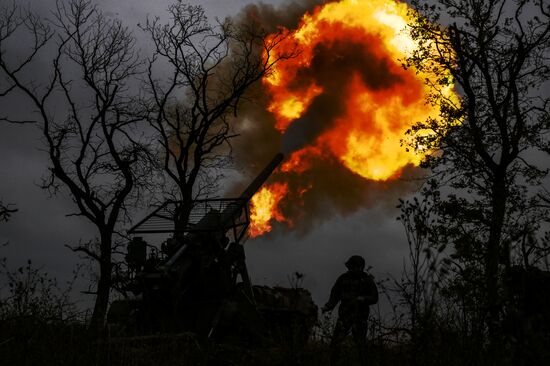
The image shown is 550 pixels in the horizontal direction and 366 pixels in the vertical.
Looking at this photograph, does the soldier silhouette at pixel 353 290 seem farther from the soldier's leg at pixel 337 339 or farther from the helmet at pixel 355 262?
the soldier's leg at pixel 337 339

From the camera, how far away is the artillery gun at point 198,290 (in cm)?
1211

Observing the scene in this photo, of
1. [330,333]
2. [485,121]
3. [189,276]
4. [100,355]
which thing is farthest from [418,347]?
[485,121]

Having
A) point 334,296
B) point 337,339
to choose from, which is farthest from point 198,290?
point 337,339

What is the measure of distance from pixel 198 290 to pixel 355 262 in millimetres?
3608

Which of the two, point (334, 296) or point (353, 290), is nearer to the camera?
point (353, 290)

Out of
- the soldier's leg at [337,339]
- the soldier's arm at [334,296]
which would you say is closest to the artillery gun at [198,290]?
the soldier's arm at [334,296]

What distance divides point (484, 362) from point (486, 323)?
384 mm

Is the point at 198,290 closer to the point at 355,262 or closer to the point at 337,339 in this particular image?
the point at 355,262

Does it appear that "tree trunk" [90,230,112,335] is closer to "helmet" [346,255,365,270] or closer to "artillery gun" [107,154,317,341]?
"artillery gun" [107,154,317,341]

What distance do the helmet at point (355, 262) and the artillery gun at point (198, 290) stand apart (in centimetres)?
182

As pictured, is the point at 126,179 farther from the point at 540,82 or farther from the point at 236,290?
the point at 540,82

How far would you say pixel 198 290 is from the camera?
1291 cm

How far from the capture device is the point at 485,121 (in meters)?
18.8

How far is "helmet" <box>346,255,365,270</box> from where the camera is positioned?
10.9m
